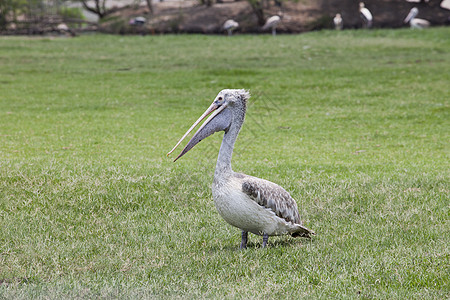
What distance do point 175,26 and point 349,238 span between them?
98.1ft

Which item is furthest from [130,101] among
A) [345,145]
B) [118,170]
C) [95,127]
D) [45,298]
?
[45,298]

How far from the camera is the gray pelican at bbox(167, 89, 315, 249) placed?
254 inches

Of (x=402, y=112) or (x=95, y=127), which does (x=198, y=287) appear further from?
(x=402, y=112)

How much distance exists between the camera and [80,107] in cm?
1900

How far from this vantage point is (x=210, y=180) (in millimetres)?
9984

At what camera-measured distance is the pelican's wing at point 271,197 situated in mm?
6527

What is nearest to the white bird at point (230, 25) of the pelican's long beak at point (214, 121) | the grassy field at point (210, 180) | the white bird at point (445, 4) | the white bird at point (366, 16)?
the white bird at point (366, 16)

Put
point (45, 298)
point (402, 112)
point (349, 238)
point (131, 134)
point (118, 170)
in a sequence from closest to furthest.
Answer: point (45, 298)
point (349, 238)
point (118, 170)
point (131, 134)
point (402, 112)

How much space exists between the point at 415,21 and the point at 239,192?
30.7 meters

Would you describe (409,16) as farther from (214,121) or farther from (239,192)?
(239,192)

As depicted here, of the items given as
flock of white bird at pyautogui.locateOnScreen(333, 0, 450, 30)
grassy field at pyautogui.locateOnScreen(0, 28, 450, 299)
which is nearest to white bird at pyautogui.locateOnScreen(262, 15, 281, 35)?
flock of white bird at pyautogui.locateOnScreen(333, 0, 450, 30)

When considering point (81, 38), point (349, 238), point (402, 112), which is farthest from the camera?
point (81, 38)

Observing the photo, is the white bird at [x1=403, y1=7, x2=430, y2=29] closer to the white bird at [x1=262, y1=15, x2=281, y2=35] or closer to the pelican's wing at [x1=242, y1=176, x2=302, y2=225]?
the white bird at [x1=262, y1=15, x2=281, y2=35]

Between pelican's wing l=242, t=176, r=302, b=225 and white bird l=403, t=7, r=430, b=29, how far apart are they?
2960 cm
